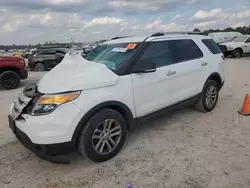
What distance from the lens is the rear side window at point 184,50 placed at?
13.7ft

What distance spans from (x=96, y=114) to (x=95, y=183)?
0.84 meters

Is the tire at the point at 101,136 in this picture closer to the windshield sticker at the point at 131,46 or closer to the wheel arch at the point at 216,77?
the windshield sticker at the point at 131,46

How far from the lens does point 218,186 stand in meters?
2.66

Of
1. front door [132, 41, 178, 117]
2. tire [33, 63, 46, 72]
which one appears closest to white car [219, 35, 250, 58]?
tire [33, 63, 46, 72]

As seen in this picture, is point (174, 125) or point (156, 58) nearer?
point (156, 58)

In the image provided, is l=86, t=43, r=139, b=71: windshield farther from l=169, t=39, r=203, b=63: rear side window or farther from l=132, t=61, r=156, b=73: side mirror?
l=169, t=39, r=203, b=63: rear side window

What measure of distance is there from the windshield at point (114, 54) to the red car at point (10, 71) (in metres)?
6.20

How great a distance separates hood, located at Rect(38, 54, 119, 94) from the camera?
2.91 metres

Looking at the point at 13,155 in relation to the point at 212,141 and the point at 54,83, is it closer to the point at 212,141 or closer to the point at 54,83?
the point at 54,83

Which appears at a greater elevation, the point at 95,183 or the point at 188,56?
the point at 188,56

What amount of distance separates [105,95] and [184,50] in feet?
6.87

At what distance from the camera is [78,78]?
9.87 ft

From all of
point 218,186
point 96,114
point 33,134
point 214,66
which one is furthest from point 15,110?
point 214,66

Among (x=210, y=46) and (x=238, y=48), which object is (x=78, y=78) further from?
(x=238, y=48)
